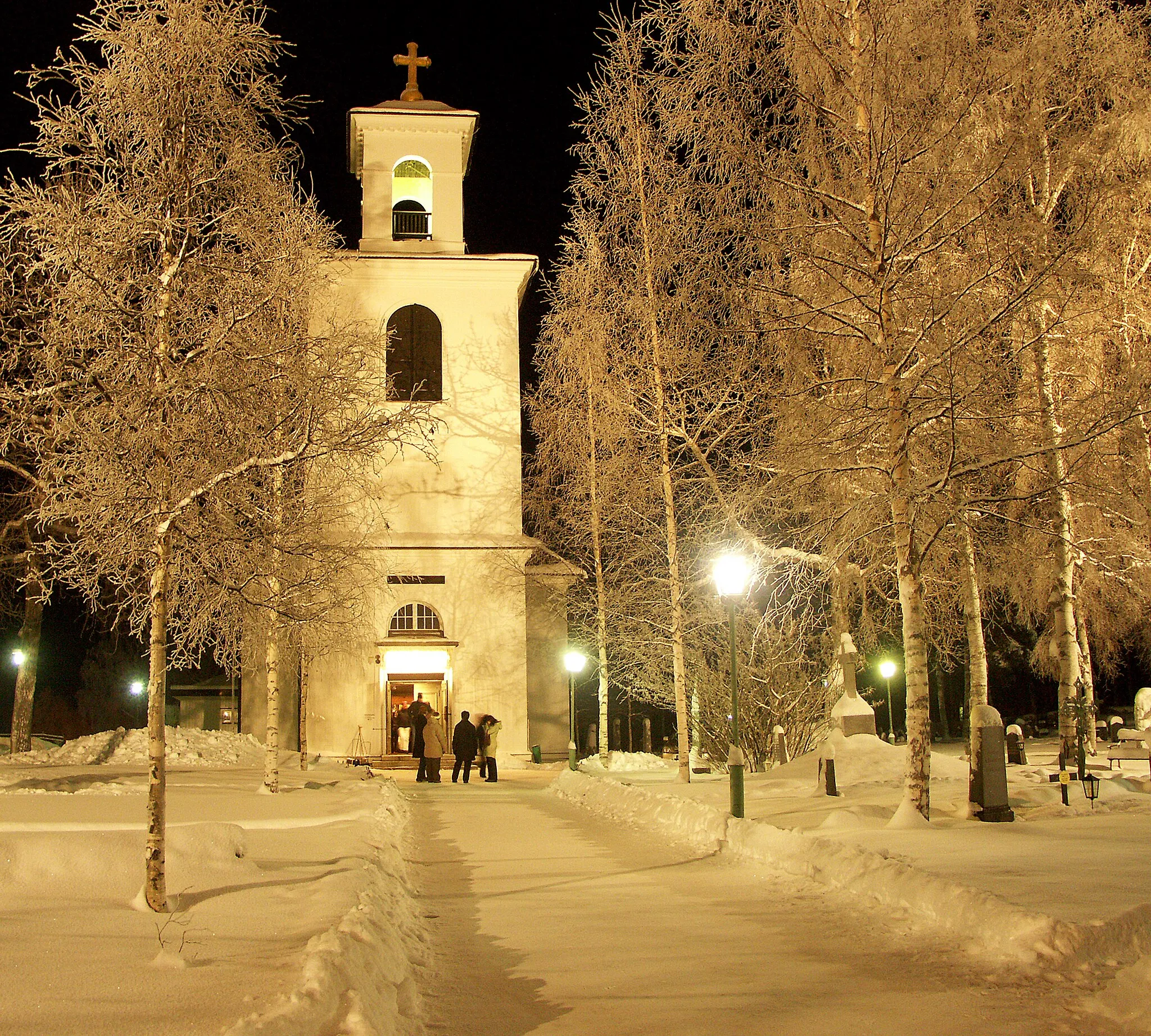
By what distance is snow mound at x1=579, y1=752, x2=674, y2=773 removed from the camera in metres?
26.1

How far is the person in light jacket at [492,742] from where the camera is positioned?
24984 mm

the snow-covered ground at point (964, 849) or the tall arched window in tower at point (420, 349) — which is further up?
the tall arched window in tower at point (420, 349)

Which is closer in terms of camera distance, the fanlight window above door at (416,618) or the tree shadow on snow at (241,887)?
the tree shadow on snow at (241,887)

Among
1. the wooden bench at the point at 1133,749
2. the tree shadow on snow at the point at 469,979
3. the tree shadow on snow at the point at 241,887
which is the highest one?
the wooden bench at the point at 1133,749

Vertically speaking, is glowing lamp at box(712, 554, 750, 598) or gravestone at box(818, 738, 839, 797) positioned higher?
glowing lamp at box(712, 554, 750, 598)

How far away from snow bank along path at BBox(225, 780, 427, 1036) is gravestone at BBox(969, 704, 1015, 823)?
7010 millimetres

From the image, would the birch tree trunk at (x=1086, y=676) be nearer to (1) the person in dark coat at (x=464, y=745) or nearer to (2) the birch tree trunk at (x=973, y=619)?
(2) the birch tree trunk at (x=973, y=619)

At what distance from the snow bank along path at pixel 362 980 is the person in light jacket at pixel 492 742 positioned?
15.8m

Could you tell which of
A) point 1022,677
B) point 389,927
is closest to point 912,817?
point 389,927

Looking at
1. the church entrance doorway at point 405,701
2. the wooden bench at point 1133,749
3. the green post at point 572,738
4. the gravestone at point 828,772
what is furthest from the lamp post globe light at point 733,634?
the church entrance doorway at point 405,701

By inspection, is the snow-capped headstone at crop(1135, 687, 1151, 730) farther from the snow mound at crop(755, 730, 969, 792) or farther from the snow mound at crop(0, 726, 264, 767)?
the snow mound at crop(0, 726, 264, 767)

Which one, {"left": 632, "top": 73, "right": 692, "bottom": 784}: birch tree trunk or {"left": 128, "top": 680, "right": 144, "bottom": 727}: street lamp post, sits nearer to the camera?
{"left": 632, "top": 73, "right": 692, "bottom": 784}: birch tree trunk

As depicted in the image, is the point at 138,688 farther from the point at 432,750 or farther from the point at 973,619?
the point at 973,619

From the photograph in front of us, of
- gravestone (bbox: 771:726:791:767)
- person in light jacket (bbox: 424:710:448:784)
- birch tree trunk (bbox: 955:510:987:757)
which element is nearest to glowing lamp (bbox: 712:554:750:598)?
birch tree trunk (bbox: 955:510:987:757)
